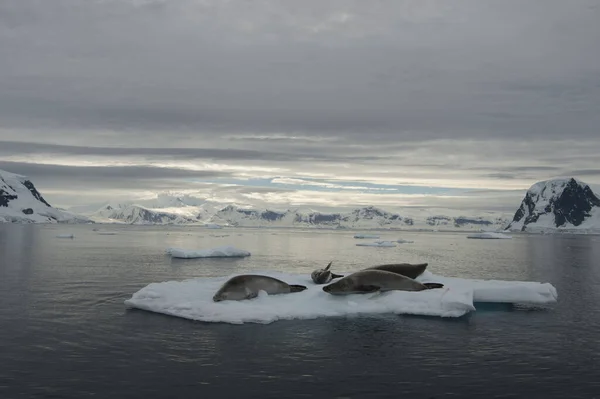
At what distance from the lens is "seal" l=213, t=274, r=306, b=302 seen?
20828mm

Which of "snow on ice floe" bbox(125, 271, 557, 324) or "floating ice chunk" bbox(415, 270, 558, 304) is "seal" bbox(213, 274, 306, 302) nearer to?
"snow on ice floe" bbox(125, 271, 557, 324)

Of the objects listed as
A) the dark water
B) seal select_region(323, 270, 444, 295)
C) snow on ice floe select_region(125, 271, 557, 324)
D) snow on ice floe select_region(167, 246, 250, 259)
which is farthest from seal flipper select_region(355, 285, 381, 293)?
snow on ice floe select_region(167, 246, 250, 259)

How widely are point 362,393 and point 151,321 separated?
9.31 meters

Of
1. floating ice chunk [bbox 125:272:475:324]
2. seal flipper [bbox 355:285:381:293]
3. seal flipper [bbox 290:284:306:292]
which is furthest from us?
seal flipper [bbox 290:284:306:292]

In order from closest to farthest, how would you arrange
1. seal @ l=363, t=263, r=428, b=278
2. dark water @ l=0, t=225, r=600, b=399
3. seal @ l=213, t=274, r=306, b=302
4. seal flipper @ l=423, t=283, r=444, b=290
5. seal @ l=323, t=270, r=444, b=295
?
dark water @ l=0, t=225, r=600, b=399
seal @ l=213, t=274, r=306, b=302
seal @ l=323, t=270, r=444, b=295
seal flipper @ l=423, t=283, r=444, b=290
seal @ l=363, t=263, r=428, b=278

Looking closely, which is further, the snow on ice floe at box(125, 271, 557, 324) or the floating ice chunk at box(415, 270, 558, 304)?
the floating ice chunk at box(415, 270, 558, 304)

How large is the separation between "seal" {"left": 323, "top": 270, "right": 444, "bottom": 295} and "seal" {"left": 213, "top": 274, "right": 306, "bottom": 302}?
7.14 ft

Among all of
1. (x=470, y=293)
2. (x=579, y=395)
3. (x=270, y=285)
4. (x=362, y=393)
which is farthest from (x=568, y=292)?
(x=362, y=393)

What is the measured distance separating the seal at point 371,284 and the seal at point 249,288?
7.14 ft

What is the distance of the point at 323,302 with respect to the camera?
66.6 feet

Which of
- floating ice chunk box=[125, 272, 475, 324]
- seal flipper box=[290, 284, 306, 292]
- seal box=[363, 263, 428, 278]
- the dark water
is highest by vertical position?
seal box=[363, 263, 428, 278]

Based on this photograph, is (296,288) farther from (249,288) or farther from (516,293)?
(516,293)

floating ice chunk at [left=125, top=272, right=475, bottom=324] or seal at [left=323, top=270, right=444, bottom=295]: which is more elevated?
seal at [left=323, top=270, right=444, bottom=295]

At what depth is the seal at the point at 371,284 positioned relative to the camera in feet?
68.9
